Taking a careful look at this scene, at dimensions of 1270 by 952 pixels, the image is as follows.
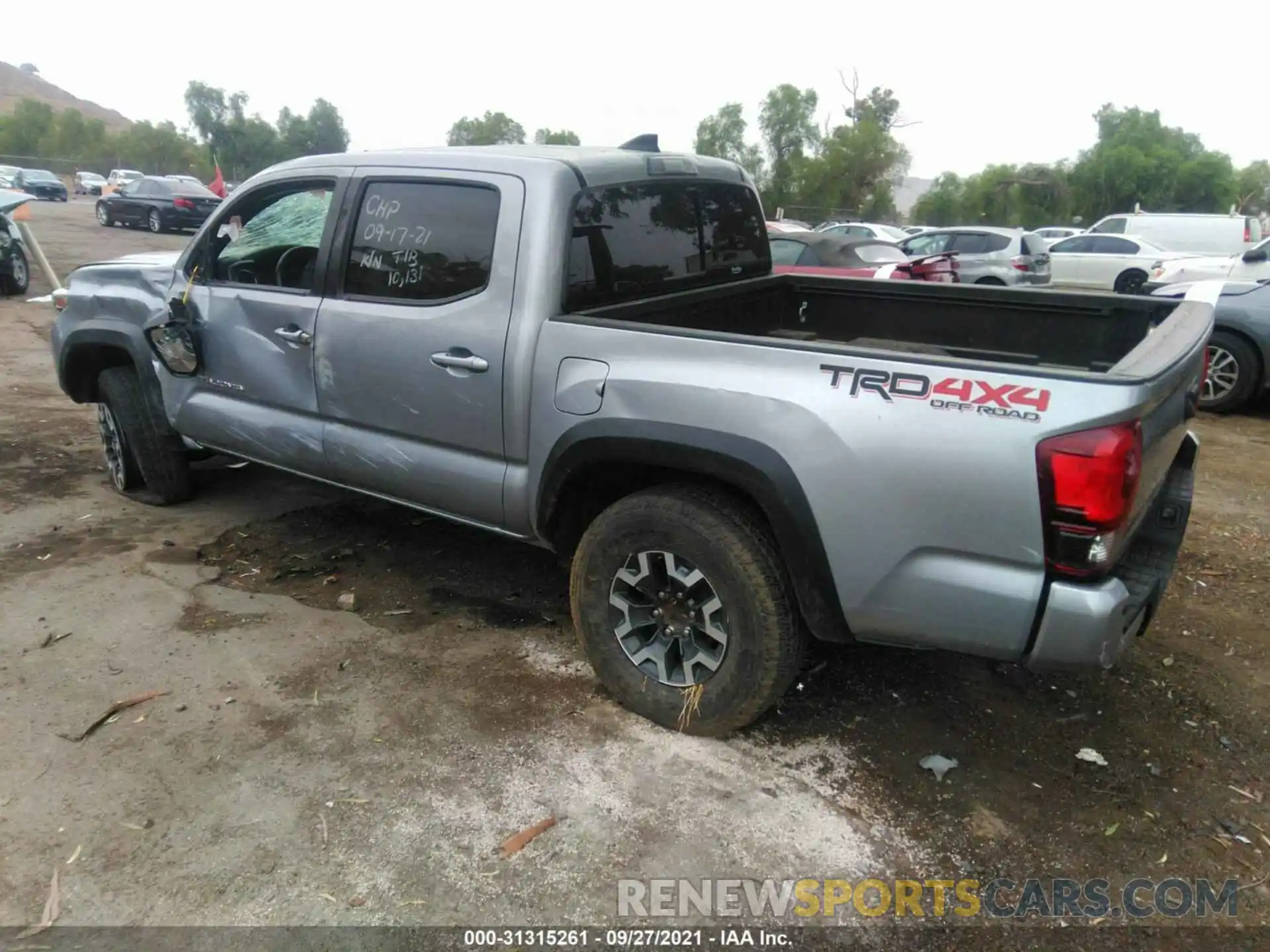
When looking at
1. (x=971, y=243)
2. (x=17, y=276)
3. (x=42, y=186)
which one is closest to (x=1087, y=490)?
(x=971, y=243)

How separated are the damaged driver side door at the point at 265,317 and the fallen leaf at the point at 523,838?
196 centimetres

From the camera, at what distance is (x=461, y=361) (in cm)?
317

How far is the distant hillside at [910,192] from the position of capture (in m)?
87.2

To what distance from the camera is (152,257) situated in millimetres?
5059

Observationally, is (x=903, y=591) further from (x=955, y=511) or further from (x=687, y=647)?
(x=687, y=647)

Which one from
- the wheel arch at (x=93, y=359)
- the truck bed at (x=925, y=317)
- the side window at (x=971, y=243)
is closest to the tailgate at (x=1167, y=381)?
the truck bed at (x=925, y=317)

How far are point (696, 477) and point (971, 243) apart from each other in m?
13.9

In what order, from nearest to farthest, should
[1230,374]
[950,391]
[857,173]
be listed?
[950,391], [1230,374], [857,173]

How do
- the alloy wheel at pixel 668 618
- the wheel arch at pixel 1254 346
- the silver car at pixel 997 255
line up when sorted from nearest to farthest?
1. the alloy wheel at pixel 668 618
2. the wheel arch at pixel 1254 346
3. the silver car at pixel 997 255

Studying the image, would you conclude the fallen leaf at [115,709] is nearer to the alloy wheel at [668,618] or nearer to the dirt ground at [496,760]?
the dirt ground at [496,760]

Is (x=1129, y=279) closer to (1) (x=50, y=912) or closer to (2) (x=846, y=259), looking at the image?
(2) (x=846, y=259)

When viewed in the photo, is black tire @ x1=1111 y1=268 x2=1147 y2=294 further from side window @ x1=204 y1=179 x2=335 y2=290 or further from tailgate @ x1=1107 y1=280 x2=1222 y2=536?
side window @ x1=204 y1=179 x2=335 y2=290

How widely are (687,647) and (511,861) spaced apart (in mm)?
895

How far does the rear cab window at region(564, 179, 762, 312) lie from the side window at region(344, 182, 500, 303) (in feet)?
1.13
